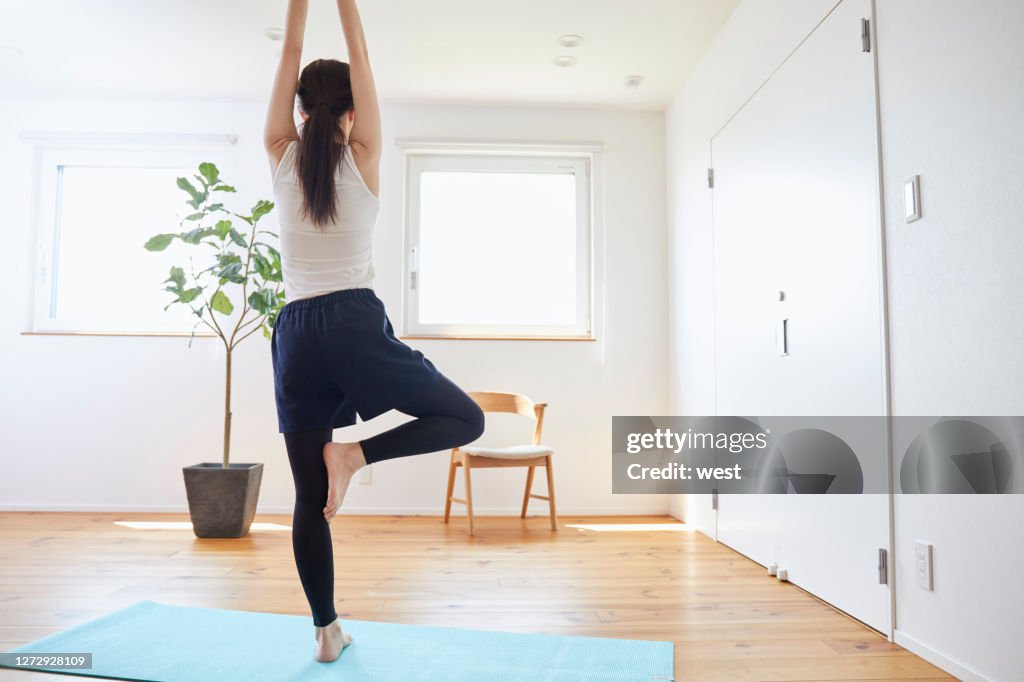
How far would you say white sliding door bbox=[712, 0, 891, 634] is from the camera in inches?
81.2

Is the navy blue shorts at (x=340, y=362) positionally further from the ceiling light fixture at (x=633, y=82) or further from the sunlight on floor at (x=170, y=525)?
the ceiling light fixture at (x=633, y=82)

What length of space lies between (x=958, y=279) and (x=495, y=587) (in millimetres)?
1676

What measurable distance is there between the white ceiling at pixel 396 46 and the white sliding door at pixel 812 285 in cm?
70

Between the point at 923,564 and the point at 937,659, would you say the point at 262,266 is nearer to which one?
the point at 923,564

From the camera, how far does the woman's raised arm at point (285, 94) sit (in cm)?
155

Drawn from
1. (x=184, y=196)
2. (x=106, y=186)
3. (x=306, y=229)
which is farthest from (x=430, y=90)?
(x=306, y=229)

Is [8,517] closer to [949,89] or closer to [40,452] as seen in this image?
[40,452]

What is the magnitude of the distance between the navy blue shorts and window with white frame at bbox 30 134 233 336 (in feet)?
9.94

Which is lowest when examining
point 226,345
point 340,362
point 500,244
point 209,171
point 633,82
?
point 340,362

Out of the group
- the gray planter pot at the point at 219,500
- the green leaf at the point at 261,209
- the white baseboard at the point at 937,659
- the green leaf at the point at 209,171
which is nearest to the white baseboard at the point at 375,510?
the gray planter pot at the point at 219,500

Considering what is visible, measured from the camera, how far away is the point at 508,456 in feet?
11.5

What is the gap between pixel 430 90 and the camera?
410 cm

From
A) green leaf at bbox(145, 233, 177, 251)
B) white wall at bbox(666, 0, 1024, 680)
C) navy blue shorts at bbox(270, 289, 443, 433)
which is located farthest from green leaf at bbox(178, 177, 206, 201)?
white wall at bbox(666, 0, 1024, 680)

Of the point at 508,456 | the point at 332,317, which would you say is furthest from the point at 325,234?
the point at 508,456
